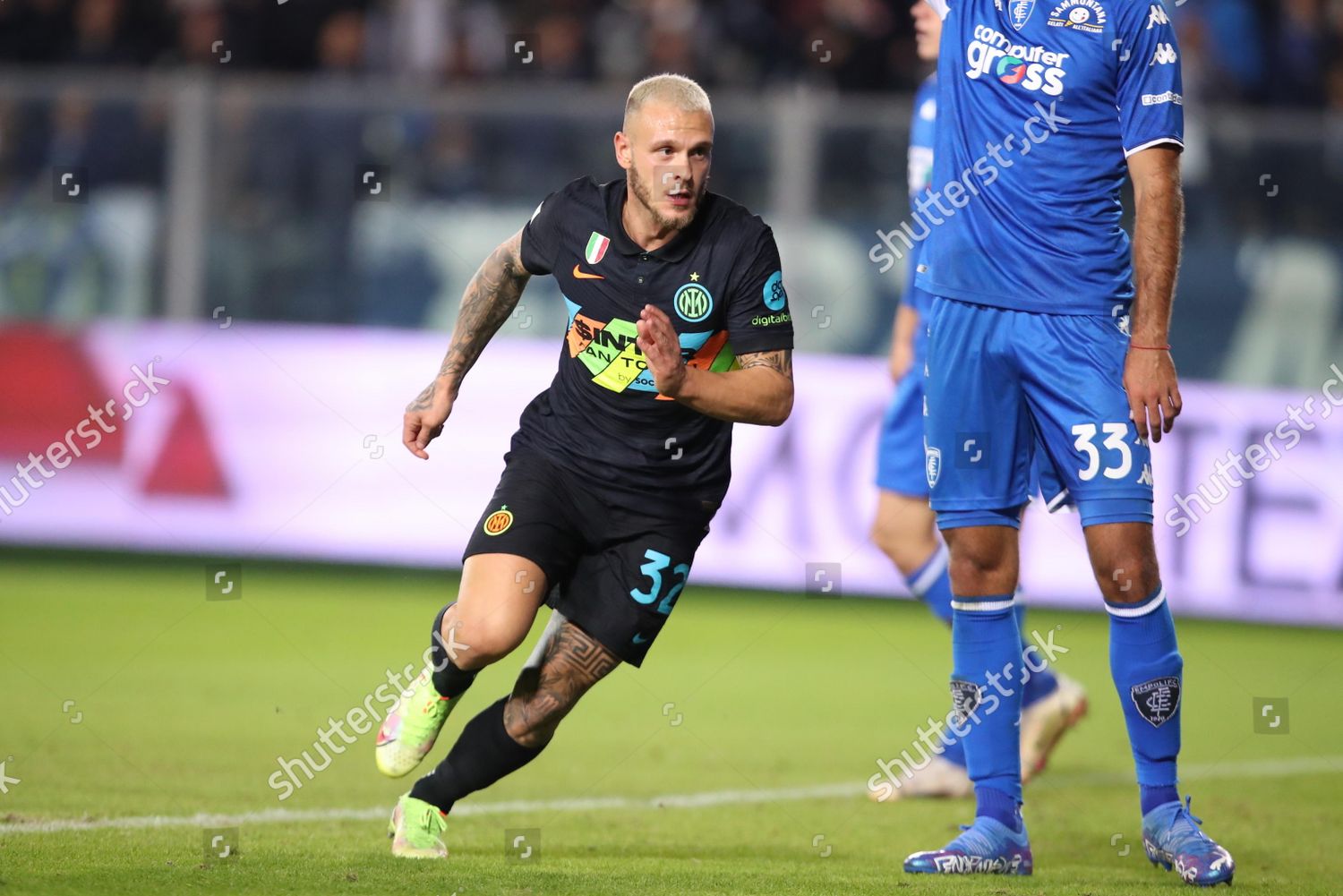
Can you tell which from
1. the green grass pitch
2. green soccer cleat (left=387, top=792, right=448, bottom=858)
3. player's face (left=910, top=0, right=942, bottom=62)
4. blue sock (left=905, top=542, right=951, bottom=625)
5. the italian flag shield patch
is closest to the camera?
the green grass pitch

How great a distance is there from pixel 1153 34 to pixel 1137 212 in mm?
526

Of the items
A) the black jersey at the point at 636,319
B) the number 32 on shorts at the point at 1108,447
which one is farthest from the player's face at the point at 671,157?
the number 32 on shorts at the point at 1108,447

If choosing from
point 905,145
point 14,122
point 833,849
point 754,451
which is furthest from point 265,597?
point 833,849

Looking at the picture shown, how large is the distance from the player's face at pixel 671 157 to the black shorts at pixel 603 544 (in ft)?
2.90

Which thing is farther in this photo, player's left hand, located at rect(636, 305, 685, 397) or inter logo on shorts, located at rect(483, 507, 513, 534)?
inter logo on shorts, located at rect(483, 507, 513, 534)

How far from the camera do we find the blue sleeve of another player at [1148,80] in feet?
17.2

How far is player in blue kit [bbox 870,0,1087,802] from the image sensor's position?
7.25 m

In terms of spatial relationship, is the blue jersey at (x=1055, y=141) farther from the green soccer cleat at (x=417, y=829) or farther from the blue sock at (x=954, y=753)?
the blue sock at (x=954, y=753)

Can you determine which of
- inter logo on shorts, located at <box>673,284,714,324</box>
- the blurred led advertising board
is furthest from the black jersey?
the blurred led advertising board

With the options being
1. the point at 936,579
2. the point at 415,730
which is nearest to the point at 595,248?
the point at 415,730

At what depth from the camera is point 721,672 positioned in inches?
382

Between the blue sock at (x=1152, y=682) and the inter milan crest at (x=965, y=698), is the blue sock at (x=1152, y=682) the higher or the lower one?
the higher one

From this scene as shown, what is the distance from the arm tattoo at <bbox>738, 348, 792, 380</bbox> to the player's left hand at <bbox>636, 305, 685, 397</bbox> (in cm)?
47

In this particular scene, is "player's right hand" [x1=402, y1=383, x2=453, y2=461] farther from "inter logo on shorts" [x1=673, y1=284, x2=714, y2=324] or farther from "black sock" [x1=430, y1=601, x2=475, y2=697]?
"inter logo on shorts" [x1=673, y1=284, x2=714, y2=324]
